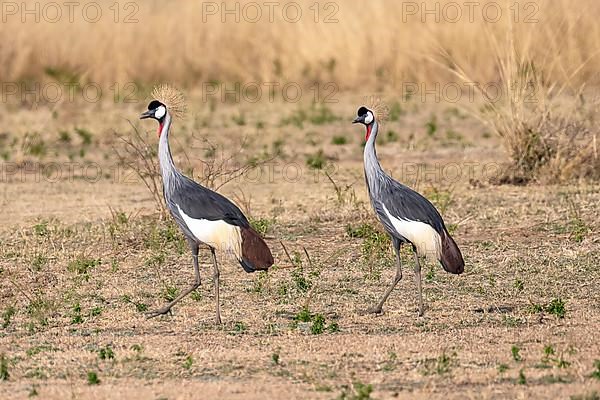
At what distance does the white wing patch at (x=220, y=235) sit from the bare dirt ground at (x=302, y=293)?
1.39 ft

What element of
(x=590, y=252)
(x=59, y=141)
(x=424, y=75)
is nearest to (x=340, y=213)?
(x=590, y=252)

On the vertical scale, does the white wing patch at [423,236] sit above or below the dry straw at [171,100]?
below

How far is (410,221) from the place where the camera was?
7.16 meters

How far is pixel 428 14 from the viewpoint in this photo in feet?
56.1

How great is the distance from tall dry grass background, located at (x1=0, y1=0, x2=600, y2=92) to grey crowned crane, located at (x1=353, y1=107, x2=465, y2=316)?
9.19m

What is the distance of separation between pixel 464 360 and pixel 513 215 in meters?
3.99

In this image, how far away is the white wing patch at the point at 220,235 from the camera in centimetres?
705

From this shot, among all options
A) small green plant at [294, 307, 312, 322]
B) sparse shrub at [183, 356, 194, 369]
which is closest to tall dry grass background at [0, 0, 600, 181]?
small green plant at [294, 307, 312, 322]

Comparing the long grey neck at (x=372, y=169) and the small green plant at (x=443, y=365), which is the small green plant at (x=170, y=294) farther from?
the small green plant at (x=443, y=365)

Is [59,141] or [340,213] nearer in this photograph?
[340,213]

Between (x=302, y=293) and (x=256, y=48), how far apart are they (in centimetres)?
Result: 1039

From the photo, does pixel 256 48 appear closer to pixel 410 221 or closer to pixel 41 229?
pixel 41 229

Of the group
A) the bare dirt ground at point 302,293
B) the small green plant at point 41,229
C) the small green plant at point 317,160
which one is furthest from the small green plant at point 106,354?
the small green plant at point 317,160

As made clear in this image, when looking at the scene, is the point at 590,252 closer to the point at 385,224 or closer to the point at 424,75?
the point at 385,224
